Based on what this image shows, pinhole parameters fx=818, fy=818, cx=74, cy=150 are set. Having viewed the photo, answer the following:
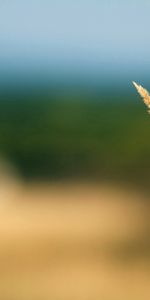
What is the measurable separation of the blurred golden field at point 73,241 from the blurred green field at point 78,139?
77cm

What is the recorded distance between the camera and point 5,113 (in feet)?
100

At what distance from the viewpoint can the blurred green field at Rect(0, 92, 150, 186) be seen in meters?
24.4

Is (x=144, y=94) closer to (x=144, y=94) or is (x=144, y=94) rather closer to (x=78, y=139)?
(x=144, y=94)

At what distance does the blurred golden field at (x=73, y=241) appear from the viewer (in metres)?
14.9

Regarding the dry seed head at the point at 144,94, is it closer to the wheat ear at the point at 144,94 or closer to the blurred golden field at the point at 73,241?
the wheat ear at the point at 144,94

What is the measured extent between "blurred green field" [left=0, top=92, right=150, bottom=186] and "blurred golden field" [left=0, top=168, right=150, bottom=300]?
0.77 m

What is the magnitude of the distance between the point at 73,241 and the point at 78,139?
853 centimetres

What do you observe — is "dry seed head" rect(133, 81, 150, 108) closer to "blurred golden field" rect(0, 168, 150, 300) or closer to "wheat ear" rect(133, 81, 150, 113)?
"wheat ear" rect(133, 81, 150, 113)

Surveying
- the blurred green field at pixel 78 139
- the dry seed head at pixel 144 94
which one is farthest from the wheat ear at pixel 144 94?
the blurred green field at pixel 78 139

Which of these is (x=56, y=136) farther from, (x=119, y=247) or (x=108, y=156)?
(x=119, y=247)

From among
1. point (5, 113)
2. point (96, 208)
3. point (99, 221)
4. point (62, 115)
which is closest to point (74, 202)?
point (96, 208)

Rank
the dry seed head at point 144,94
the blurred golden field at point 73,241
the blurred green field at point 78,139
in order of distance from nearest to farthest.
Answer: the dry seed head at point 144,94 → the blurred golden field at point 73,241 → the blurred green field at point 78,139

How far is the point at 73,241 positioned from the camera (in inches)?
765

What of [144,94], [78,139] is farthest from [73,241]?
[144,94]
